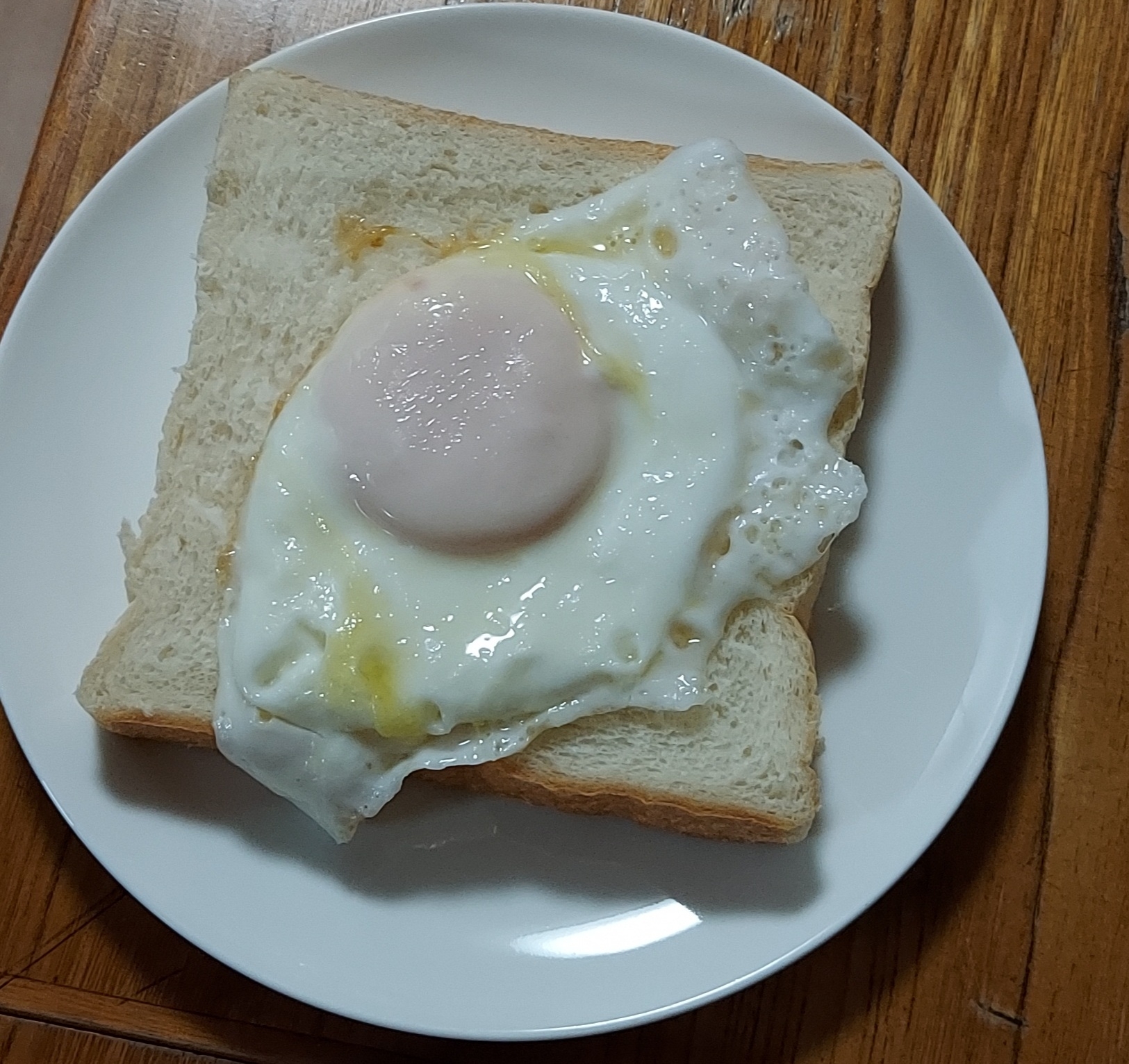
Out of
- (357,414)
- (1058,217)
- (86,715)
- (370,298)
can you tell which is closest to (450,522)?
(357,414)

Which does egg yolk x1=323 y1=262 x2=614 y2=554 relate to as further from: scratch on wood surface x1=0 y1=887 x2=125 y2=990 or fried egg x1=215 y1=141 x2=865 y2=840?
scratch on wood surface x1=0 y1=887 x2=125 y2=990

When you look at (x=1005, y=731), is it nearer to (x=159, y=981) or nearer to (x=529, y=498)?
(x=529, y=498)

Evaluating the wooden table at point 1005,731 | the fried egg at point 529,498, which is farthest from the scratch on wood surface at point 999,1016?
the fried egg at point 529,498

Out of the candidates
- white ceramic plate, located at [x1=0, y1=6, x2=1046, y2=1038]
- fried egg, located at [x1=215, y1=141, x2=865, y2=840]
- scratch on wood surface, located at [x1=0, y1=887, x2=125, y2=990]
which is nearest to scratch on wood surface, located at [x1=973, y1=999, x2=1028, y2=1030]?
white ceramic plate, located at [x1=0, y1=6, x2=1046, y2=1038]

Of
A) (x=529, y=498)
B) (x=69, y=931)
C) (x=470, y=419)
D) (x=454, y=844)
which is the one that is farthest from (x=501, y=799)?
(x=69, y=931)

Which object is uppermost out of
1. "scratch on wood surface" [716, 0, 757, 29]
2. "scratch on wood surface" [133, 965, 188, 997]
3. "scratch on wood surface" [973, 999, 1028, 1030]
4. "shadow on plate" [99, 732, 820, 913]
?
"scratch on wood surface" [716, 0, 757, 29]

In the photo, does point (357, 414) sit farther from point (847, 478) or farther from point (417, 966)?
point (417, 966)

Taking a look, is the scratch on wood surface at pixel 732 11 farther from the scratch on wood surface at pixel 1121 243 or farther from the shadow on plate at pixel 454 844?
the shadow on plate at pixel 454 844

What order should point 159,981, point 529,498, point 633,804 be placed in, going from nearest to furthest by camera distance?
point 529,498, point 633,804, point 159,981
